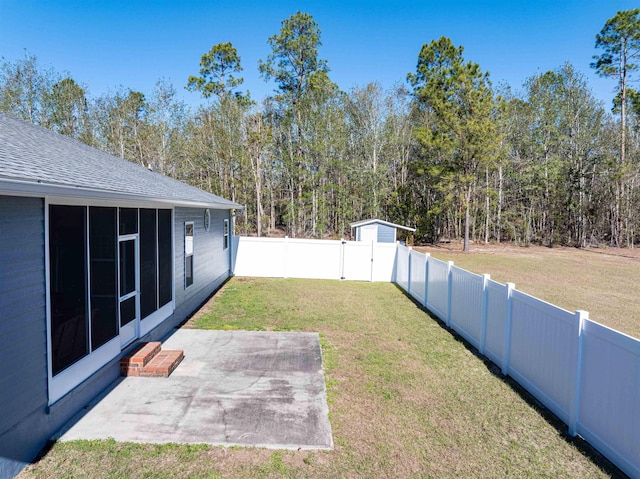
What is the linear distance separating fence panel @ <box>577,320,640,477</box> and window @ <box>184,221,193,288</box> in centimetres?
695

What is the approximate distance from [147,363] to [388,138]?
81.6ft

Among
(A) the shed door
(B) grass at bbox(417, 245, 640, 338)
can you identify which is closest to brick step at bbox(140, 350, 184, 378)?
Result: (B) grass at bbox(417, 245, 640, 338)

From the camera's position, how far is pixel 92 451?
346 cm

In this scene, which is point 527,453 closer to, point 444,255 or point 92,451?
point 92,451

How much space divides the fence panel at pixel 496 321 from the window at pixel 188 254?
19.0ft

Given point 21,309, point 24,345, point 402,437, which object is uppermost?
point 21,309

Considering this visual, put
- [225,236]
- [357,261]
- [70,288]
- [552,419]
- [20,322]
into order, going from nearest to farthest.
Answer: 1. [20,322]
2. [552,419]
3. [70,288]
4. [225,236]
5. [357,261]

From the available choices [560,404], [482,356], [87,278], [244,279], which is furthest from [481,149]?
[87,278]

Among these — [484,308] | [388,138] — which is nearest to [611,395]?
[484,308]

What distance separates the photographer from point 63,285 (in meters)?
4.39

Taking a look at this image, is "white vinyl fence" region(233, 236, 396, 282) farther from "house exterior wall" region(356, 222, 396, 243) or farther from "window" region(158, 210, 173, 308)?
"window" region(158, 210, 173, 308)

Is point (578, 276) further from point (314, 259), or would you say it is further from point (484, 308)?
point (484, 308)

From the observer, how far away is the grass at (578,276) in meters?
9.51

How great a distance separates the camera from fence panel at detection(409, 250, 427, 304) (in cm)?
1003
